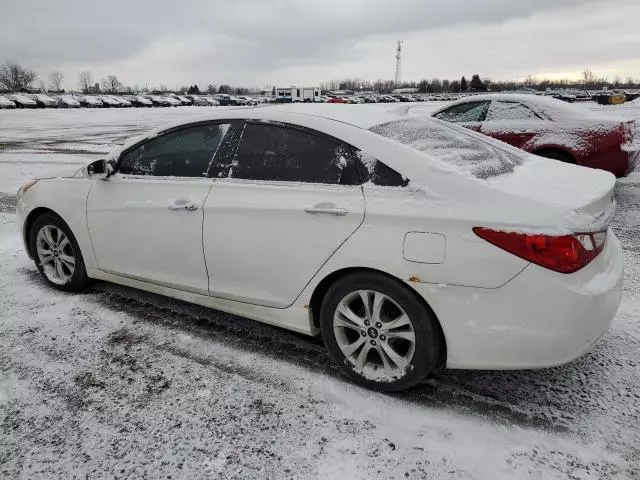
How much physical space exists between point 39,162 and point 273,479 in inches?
471

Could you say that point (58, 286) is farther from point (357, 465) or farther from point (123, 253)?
point (357, 465)

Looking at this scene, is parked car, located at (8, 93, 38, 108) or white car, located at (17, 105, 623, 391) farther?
parked car, located at (8, 93, 38, 108)

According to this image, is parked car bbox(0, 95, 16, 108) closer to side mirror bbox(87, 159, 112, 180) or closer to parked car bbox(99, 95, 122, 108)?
parked car bbox(99, 95, 122, 108)

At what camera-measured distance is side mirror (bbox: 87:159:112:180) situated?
12.3 feet

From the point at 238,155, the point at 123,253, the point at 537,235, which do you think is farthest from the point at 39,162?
the point at 537,235

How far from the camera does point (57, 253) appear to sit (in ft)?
13.7

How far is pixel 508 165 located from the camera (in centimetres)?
304

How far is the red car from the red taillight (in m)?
5.09

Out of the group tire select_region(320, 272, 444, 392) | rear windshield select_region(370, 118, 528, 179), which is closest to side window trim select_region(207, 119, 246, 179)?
rear windshield select_region(370, 118, 528, 179)

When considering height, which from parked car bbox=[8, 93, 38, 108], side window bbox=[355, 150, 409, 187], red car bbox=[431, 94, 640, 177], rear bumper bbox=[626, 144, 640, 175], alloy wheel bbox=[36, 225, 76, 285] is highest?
side window bbox=[355, 150, 409, 187]

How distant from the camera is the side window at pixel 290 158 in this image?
2811 mm

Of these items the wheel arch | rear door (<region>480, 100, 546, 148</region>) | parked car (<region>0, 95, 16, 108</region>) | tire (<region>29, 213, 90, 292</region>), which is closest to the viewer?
the wheel arch

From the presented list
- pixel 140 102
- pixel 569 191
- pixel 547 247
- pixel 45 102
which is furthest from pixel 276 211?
pixel 140 102

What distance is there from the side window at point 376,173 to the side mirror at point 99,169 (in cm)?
202
